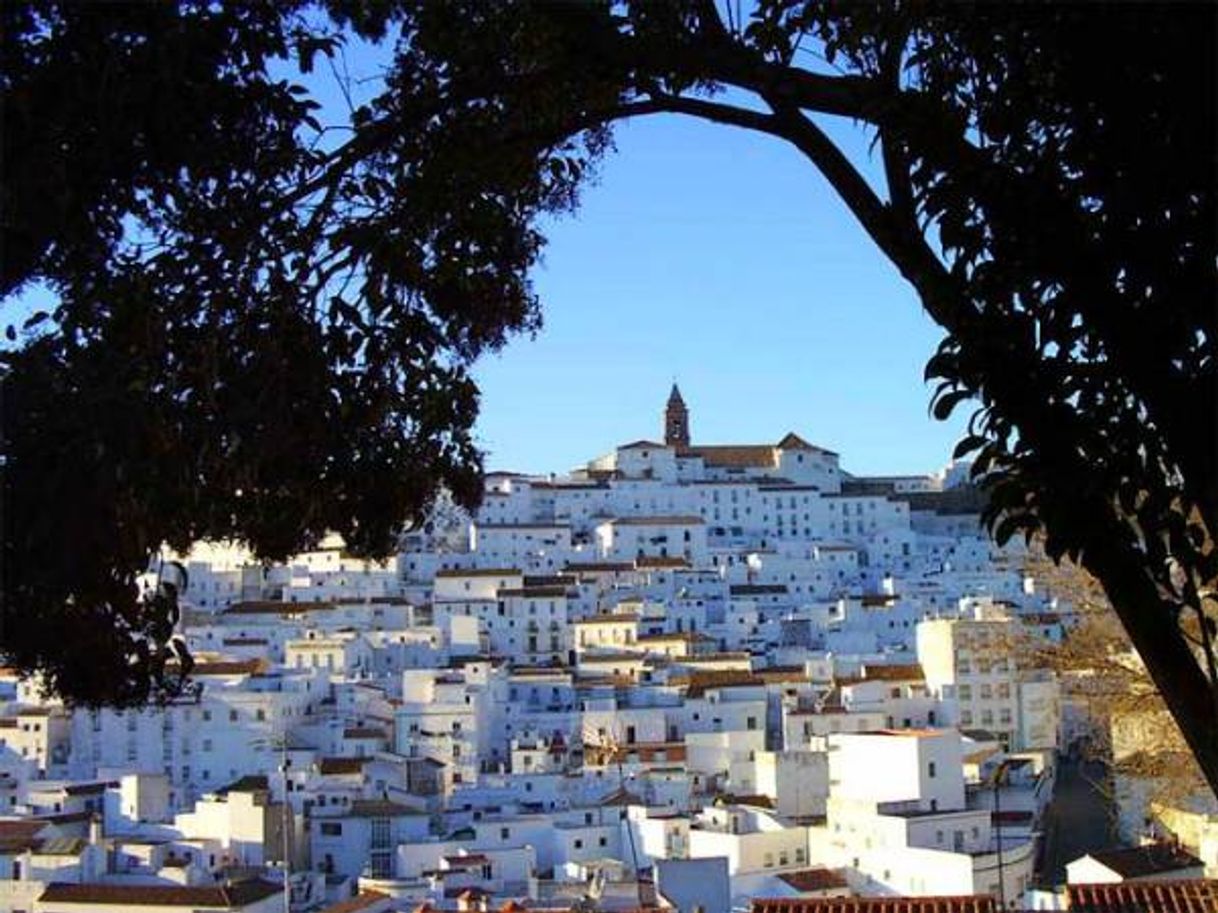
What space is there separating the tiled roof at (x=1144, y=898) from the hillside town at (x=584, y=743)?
0.05 m

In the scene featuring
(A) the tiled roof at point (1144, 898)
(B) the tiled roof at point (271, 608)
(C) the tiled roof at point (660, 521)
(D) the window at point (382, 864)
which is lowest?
(D) the window at point (382, 864)

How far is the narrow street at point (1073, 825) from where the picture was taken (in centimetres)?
2770

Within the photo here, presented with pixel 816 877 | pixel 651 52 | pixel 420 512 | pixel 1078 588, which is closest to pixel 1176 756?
pixel 1078 588

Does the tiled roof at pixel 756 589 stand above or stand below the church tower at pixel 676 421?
below

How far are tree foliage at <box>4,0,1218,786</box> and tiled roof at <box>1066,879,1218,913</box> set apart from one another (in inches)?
246

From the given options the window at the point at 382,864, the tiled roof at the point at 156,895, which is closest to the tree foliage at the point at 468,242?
the tiled roof at the point at 156,895

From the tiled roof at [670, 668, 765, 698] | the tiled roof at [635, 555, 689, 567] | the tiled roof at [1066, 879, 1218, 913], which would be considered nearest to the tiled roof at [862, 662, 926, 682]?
the tiled roof at [670, 668, 765, 698]

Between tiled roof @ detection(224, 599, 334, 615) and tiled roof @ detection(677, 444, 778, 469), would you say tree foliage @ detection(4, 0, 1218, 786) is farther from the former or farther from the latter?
tiled roof @ detection(677, 444, 778, 469)

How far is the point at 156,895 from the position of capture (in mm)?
21844

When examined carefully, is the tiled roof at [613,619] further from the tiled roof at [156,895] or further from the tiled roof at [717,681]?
the tiled roof at [156,895]

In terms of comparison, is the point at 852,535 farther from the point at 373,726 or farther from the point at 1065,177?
the point at 1065,177

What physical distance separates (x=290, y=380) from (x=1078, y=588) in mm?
8775

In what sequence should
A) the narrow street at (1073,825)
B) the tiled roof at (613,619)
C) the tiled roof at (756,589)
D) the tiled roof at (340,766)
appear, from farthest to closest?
the tiled roof at (756,589) < the tiled roof at (613,619) < the tiled roof at (340,766) < the narrow street at (1073,825)

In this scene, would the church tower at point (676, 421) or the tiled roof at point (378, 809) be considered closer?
the tiled roof at point (378, 809)
